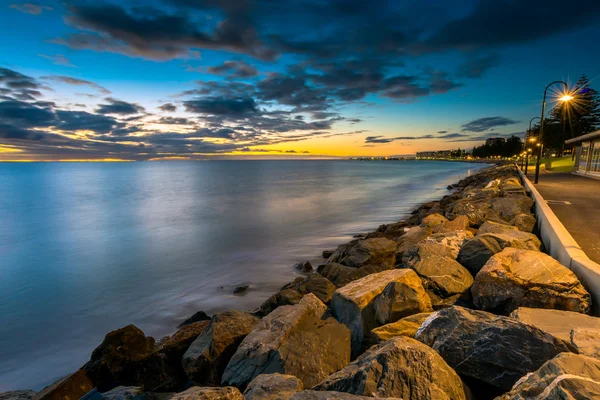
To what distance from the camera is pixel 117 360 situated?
5.16 metres

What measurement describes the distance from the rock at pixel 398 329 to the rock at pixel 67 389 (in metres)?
4.14

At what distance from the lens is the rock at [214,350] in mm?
4707

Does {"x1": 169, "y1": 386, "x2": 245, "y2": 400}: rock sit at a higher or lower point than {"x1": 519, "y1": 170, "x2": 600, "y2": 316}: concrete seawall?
lower

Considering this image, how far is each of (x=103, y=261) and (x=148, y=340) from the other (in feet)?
34.9

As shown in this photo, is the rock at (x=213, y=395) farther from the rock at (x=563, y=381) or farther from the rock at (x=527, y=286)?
the rock at (x=527, y=286)

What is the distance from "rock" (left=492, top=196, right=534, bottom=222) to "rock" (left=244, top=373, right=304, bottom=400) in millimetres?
10087

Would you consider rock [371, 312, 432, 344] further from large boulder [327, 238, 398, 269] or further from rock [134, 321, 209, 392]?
large boulder [327, 238, 398, 269]

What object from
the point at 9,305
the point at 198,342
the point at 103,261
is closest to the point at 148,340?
the point at 198,342

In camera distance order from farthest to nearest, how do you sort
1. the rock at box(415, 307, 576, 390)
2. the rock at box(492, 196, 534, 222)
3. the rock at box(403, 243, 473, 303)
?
the rock at box(492, 196, 534, 222)
the rock at box(403, 243, 473, 303)
the rock at box(415, 307, 576, 390)

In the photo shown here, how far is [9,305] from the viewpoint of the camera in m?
10.2

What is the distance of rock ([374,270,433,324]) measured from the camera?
474 cm

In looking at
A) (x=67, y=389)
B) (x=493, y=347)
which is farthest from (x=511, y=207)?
(x=67, y=389)

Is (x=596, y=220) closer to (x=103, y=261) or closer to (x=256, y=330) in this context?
(x=256, y=330)

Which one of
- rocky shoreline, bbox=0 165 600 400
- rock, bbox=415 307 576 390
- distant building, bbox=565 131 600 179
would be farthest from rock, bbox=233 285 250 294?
distant building, bbox=565 131 600 179
